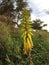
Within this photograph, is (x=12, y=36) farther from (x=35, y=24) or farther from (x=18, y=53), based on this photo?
(x=35, y=24)

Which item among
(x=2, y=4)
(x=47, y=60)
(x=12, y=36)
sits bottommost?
(x=47, y=60)

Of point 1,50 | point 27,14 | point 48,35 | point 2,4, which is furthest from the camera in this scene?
point 2,4

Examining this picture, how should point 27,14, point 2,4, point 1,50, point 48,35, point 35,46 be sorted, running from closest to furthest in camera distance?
point 27,14 < point 1,50 < point 35,46 < point 48,35 < point 2,4

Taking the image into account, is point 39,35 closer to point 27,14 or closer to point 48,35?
point 48,35

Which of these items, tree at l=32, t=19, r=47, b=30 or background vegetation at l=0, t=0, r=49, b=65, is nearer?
background vegetation at l=0, t=0, r=49, b=65

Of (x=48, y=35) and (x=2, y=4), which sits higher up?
(x=2, y=4)

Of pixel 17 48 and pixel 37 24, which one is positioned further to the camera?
pixel 37 24

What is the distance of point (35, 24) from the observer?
40594 mm

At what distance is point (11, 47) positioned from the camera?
27.8 m

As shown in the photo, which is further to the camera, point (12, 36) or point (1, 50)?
point (12, 36)

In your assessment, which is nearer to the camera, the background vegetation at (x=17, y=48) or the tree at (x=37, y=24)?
the background vegetation at (x=17, y=48)

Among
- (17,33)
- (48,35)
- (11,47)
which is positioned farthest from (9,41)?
(48,35)

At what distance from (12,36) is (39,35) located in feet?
7.17

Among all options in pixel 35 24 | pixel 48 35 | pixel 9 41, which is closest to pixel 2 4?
pixel 35 24
